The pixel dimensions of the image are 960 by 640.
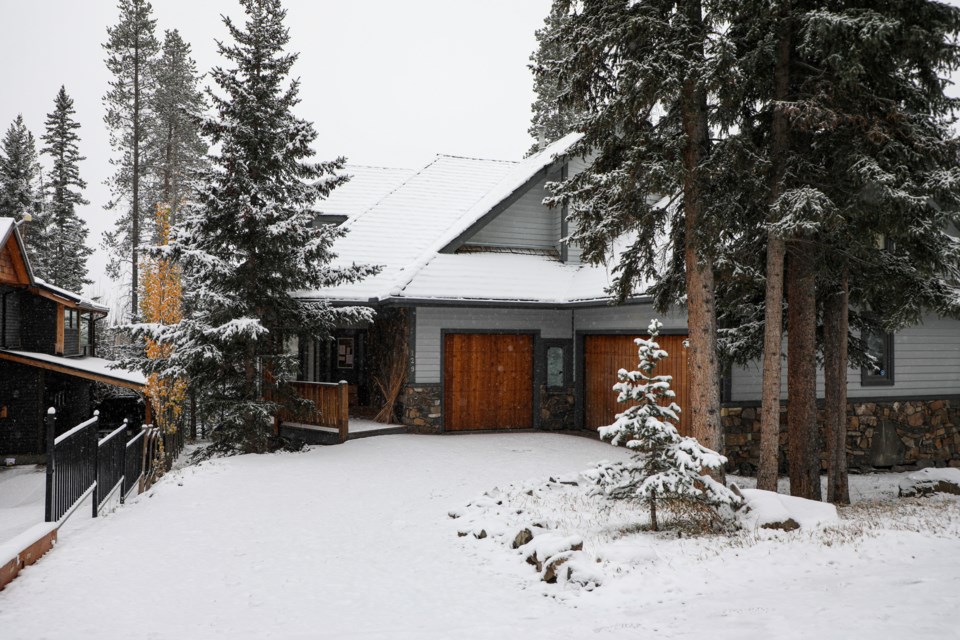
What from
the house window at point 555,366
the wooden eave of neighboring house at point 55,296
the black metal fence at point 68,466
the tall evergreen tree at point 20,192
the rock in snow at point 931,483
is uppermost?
the tall evergreen tree at point 20,192

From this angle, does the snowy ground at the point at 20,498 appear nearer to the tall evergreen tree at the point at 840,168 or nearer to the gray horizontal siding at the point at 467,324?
the gray horizontal siding at the point at 467,324

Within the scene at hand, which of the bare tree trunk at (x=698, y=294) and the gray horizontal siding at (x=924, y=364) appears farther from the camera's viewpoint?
the gray horizontal siding at (x=924, y=364)

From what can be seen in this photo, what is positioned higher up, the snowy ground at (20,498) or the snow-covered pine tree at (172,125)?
the snow-covered pine tree at (172,125)

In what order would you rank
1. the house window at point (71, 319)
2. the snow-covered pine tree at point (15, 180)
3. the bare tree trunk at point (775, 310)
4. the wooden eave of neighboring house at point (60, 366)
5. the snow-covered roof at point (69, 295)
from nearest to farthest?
the bare tree trunk at point (775, 310), the wooden eave of neighboring house at point (60, 366), the snow-covered roof at point (69, 295), the house window at point (71, 319), the snow-covered pine tree at point (15, 180)

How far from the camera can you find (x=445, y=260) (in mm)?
16172

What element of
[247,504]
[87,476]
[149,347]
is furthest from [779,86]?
[149,347]

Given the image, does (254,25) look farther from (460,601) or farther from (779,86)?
(460,601)

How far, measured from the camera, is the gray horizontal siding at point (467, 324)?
1573 cm

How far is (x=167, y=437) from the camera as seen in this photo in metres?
16.4

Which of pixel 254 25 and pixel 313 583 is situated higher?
pixel 254 25

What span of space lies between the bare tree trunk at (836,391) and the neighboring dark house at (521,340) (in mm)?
2011

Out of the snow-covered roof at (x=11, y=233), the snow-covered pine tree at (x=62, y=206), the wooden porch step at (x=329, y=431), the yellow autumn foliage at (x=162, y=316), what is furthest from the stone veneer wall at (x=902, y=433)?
the snow-covered pine tree at (x=62, y=206)

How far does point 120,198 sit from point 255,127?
945 inches

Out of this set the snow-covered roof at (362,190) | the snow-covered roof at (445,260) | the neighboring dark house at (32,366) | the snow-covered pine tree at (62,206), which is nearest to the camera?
the snow-covered roof at (445,260)
